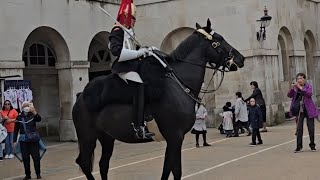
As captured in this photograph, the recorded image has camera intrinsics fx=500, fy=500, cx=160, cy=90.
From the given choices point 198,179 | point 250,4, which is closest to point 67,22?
point 250,4

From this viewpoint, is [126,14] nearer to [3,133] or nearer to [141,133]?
Result: [141,133]

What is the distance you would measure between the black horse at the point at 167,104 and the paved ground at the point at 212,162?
2774mm

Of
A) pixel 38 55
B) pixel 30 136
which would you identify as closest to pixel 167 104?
pixel 30 136

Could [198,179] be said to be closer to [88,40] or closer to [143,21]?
[88,40]

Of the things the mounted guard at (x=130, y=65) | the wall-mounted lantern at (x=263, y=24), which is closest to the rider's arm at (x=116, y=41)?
the mounted guard at (x=130, y=65)

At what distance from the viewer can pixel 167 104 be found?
21.4ft

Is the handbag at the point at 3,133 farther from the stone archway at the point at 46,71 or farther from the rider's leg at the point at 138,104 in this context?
the rider's leg at the point at 138,104

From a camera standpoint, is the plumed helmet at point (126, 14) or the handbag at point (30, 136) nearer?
the plumed helmet at point (126, 14)

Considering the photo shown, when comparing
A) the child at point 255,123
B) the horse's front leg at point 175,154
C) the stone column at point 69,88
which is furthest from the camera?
the stone column at point 69,88

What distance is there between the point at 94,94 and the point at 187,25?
15.8m

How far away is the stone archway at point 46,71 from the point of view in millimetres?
19031

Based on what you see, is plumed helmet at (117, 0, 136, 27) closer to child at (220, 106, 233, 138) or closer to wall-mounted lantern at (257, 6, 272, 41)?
child at (220, 106, 233, 138)

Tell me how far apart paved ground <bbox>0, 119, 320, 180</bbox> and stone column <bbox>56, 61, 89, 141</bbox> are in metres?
1.68

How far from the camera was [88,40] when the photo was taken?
19656 millimetres
